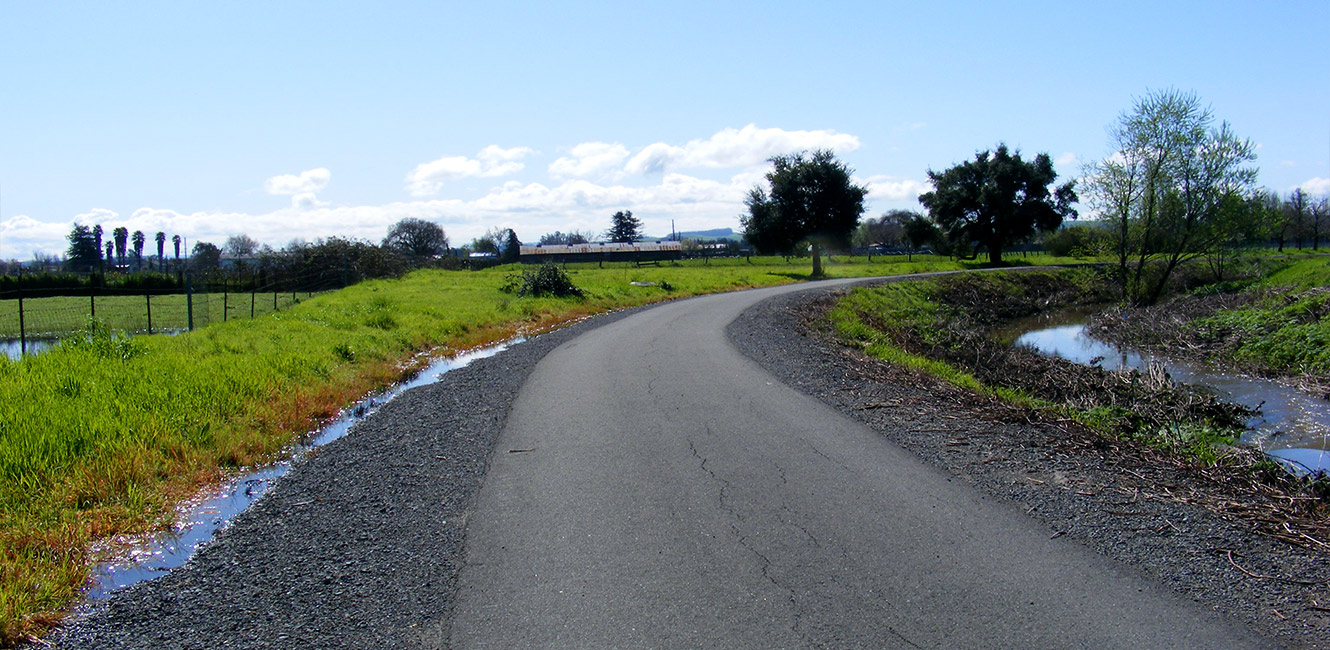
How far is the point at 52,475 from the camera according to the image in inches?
261

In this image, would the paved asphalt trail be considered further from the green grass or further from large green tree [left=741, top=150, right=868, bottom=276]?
large green tree [left=741, top=150, right=868, bottom=276]

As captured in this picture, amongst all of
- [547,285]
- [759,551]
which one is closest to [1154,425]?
[759,551]

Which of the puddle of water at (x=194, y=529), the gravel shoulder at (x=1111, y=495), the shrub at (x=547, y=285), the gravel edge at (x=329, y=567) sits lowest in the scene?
the puddle of water at (x=194, y=529)

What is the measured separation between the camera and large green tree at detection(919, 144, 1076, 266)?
5712 centimetres

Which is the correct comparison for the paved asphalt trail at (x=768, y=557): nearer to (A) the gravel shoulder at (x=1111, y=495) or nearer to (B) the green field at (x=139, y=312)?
(A) the gravel shoulder at (x=1111, y=495)

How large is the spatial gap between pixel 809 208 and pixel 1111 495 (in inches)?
1812

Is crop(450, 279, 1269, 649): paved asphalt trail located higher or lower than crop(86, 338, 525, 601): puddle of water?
higher

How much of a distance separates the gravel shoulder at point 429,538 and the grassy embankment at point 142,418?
0.81m

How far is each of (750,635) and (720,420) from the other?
4.94 meters

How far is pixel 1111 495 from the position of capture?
18.9 ft

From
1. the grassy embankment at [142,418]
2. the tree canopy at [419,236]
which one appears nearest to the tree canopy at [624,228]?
the tree canopy at [419,236]

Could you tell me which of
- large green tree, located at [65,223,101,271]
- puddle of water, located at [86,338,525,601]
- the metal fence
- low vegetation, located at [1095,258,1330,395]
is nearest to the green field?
the metal fence

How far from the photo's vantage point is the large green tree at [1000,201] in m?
57.1

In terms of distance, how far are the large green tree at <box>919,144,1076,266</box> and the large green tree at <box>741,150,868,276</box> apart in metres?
11.9
